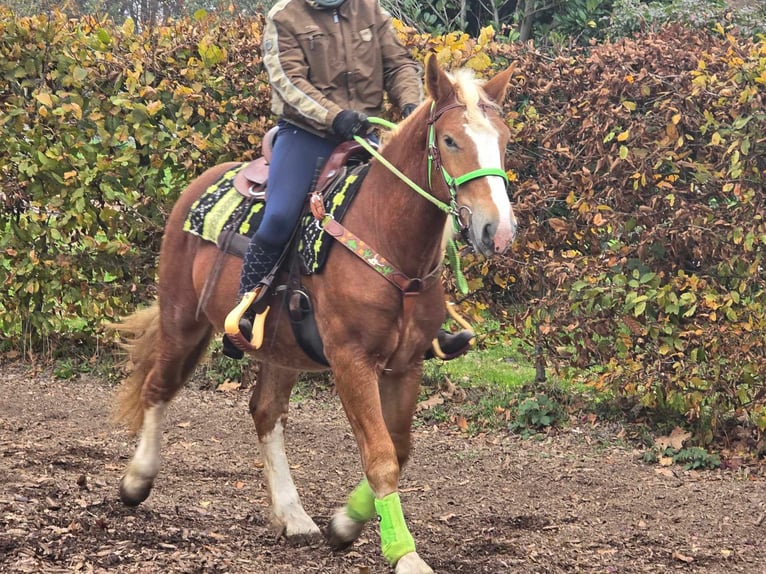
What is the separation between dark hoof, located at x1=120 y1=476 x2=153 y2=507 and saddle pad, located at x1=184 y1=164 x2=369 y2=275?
135 centimetres

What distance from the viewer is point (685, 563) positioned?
16.2 feet

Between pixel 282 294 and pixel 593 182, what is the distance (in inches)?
113

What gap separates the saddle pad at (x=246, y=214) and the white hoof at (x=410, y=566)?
1.35m

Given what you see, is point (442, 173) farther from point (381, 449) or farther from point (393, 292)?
point (381, 449)

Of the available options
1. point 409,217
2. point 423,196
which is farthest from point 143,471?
point 423,196

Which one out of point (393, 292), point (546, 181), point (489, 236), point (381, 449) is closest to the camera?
point (489, 236)

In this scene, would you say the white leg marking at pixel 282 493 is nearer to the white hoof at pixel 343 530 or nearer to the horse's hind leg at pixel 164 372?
the white hoof at pixel 343 530

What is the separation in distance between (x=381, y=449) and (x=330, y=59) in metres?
1.96

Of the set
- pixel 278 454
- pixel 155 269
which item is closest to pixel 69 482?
pixel 278 454

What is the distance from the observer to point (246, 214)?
5297mm

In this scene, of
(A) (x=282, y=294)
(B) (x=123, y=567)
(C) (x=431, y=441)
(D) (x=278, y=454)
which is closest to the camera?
(B) (x=123, y=567)

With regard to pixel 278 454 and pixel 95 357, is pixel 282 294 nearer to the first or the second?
pixel 278 454

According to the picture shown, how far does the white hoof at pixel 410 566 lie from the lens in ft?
13.2

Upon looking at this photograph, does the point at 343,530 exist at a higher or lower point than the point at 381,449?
lower
